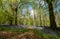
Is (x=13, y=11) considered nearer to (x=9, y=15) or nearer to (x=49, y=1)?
(x=9, y=15)

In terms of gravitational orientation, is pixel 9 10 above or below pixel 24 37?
above

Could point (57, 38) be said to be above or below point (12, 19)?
below

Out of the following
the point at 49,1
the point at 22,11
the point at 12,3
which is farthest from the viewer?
the point at 22,11

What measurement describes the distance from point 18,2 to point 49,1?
1061cm

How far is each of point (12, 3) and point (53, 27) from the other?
403 inches

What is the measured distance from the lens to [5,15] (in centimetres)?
2534

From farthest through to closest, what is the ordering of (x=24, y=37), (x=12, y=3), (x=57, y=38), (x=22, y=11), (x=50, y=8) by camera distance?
(x=22, y=11) → (x=12, y=3) → (x=50, y=8) → (x=57, y=38) → (x=24, y=37)

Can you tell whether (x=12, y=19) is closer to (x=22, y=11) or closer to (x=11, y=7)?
(x=11, y=7)

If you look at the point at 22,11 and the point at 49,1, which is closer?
the point at 49,1

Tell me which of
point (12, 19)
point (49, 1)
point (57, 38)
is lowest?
point (57, 38)

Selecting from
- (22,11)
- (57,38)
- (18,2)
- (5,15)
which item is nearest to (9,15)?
(5,15)

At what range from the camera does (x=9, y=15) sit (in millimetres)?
25969

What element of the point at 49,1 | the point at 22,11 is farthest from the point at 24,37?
the point at 22,11

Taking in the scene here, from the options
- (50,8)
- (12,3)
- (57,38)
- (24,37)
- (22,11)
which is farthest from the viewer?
(22,11)
